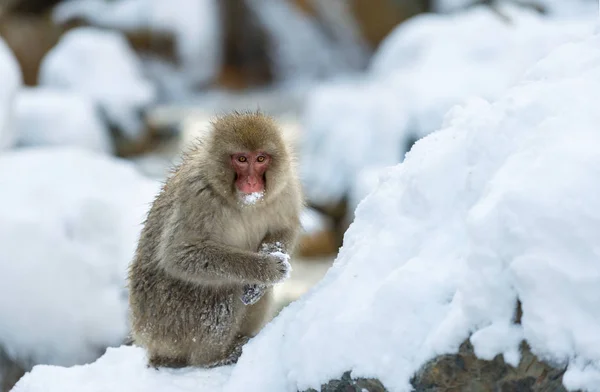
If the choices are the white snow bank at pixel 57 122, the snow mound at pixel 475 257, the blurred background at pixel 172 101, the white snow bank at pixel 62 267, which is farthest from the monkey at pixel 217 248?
Answer: the white snow bank at pixel 57 122

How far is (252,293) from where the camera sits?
3.14 m

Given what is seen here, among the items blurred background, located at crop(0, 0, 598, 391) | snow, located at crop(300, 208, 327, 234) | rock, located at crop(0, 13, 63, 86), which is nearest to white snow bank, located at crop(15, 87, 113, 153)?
blurred background, located at crop(0, 0, 598, 391)

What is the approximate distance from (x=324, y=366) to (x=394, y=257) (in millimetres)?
381

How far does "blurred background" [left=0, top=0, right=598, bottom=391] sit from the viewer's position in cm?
530

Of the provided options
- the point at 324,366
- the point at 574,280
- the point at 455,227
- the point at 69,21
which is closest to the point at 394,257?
the point at 455,227

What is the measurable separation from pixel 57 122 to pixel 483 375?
8.57 meters

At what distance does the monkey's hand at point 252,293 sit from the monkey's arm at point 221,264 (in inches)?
4.0

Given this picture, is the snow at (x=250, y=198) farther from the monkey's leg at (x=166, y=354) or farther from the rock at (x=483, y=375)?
the rock at (x=483, y=375)

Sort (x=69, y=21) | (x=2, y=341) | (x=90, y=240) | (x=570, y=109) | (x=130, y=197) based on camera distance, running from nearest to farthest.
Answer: (x=570, y=109) < (x=2, y=341) < (x=90, y=240) < (x=130, y=197) < (x=69, y=21)

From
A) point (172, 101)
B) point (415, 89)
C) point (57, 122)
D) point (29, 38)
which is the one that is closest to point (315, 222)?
point (415, 89)

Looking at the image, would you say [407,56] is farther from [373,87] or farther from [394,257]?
[394,257]

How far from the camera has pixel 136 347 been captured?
3.38 meters

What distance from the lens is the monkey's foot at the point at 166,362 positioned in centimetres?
311

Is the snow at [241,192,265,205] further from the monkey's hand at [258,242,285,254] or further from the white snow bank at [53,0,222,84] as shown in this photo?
the white snow bank at [53,0,222,84]
